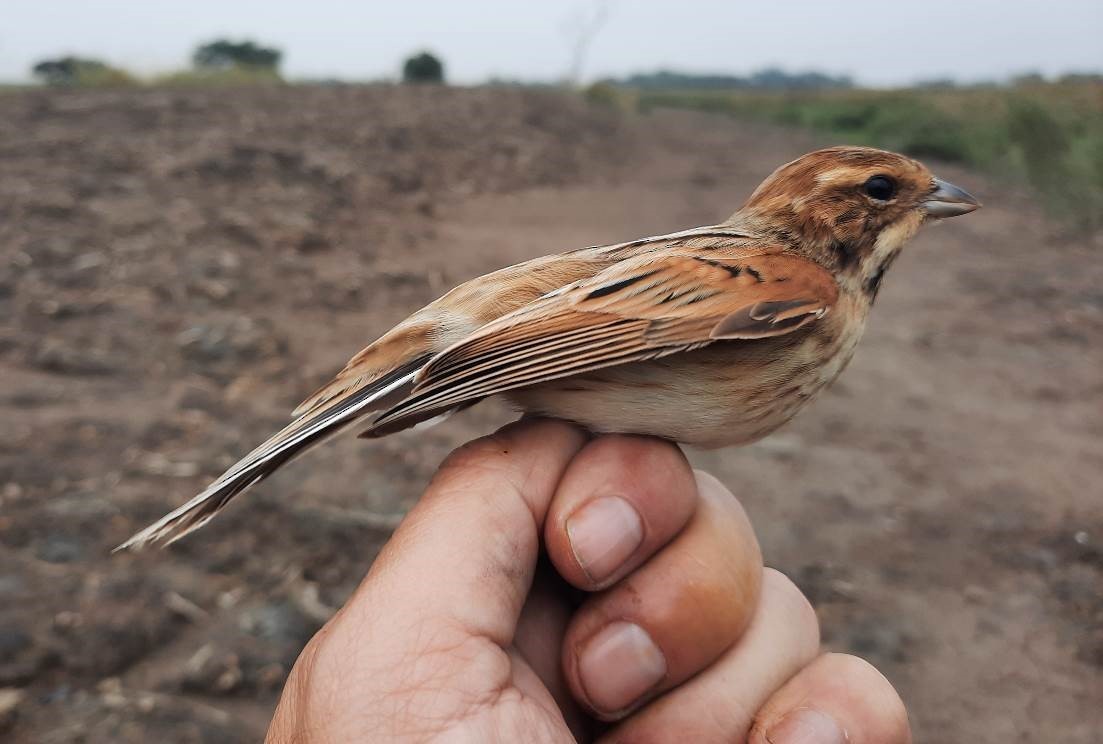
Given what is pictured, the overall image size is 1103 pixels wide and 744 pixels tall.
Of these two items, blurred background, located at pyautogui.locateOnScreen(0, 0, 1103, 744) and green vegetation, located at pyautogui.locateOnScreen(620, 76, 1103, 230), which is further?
green vegetation, located at pyautogui.locateOnScreen(620, 76, 1103, 230)

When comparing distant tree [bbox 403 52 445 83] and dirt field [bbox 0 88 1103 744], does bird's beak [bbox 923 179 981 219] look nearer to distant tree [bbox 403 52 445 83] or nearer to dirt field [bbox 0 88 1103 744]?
dirt field [bbox 0 88 1103 744]

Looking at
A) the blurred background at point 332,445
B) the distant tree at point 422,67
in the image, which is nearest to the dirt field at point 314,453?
the blurred background at point 332,445

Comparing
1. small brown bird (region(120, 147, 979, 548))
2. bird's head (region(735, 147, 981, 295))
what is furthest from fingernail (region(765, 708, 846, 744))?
bird's head (region(735, 147, 981, 295))

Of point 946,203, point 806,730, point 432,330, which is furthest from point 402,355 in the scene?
point 946,203

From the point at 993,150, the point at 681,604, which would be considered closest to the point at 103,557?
the point at 681,604

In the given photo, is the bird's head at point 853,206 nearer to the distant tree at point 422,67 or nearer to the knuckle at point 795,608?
the knuckle at point 795,608

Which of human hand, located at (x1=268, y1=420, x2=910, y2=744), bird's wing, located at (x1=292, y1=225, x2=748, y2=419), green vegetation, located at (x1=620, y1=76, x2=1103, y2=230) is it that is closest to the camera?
human hand, located at (x1=268, y1=420, x2=910, y2=744)
